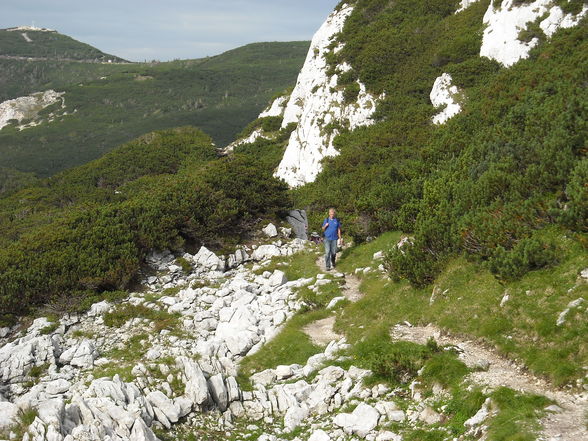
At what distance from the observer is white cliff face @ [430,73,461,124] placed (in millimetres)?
31609

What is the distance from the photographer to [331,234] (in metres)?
16.7

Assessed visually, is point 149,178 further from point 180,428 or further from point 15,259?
point 180,428

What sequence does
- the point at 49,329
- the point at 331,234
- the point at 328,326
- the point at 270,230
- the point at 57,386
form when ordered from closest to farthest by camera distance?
1. the point at 57,386
2. the point at 328,326
3. the point at 49,329
4. the point at 331,234
5. the point at 270,230

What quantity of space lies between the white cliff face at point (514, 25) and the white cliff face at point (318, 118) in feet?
34.6

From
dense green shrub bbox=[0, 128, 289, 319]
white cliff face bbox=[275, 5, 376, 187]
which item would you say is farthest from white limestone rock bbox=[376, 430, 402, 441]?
white cliff face bbox=[275, 5, 376, 187]

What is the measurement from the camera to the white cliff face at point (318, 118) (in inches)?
1624

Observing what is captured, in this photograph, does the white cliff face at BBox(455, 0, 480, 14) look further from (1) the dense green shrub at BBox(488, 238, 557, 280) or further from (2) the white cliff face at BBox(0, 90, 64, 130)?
(2) the white cliff face at BBox(0, 90, 64, 130)

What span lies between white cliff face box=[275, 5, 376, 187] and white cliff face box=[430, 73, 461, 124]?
692 centimetres

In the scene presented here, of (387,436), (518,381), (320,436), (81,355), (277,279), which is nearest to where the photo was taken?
(387,436)

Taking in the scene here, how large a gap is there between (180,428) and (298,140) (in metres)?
39.5

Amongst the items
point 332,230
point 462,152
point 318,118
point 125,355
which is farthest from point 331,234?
point 318,118

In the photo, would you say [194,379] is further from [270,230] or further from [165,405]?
[270,230]

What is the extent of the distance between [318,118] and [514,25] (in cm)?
1843

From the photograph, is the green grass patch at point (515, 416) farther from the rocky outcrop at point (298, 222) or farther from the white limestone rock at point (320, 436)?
the rocky outcrop at point (298, 222)
